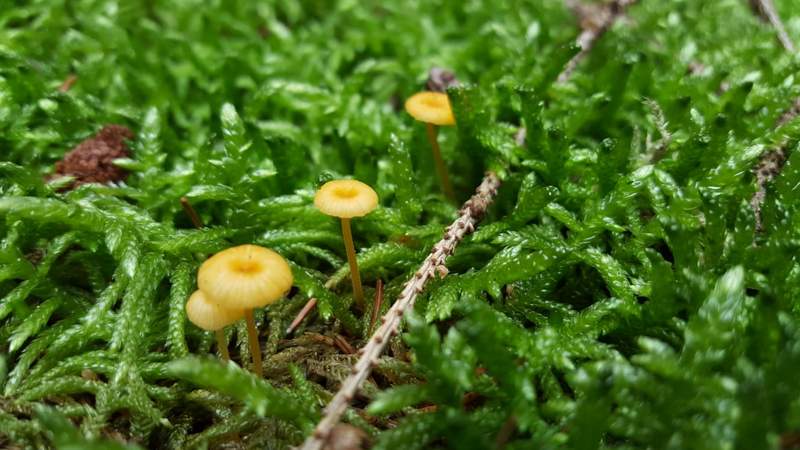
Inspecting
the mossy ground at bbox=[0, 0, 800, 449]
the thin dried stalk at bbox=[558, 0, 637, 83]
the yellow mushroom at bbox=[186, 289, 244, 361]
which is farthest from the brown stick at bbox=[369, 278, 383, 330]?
the thin dried stalk at bbox=[558, 0, 637, 83]

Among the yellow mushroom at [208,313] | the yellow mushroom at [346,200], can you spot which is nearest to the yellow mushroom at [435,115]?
the yellow mushroom at [346,200]

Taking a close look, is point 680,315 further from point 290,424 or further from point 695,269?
point 290,424

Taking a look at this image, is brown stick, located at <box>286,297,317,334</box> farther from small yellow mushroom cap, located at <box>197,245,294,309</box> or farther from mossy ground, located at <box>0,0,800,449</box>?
small yellow mushroom cap, located at <box>197,245,294,309</box>

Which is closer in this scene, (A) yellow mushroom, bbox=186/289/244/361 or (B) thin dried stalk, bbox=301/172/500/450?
(B) thin dried stalk, bbox=301/172/500/450

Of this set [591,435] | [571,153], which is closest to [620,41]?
[571,153]

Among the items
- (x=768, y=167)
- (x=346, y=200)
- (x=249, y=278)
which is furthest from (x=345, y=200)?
(x=768, y=167)

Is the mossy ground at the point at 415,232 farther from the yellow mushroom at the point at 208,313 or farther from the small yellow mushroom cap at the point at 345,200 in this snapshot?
the small yellow mushroom cap at the point at 345,200

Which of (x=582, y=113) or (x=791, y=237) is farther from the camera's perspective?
(x=582, y=113)

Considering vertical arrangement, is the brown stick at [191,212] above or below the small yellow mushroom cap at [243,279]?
below
